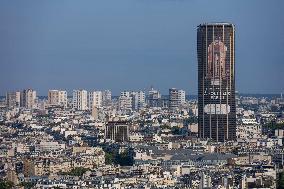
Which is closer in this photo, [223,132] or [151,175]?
[151,175]

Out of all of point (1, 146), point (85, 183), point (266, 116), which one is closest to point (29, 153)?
point (1, 146)

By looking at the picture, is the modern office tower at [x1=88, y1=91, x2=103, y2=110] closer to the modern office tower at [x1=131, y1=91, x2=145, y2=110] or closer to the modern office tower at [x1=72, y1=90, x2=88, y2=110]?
the modern office tower at [x1=72, y1=90, x2=88, y2=110]

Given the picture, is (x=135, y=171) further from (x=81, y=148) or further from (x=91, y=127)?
(x=91, y=127)

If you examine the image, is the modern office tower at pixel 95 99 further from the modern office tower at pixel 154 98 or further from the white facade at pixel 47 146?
the white facade at pixel 47 146

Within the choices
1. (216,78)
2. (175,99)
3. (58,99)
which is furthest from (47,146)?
(58,99)

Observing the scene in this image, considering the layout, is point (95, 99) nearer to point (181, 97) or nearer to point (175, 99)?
point (175, 99)

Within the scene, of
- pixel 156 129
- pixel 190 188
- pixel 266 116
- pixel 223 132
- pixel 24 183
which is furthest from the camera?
pixel 266 116

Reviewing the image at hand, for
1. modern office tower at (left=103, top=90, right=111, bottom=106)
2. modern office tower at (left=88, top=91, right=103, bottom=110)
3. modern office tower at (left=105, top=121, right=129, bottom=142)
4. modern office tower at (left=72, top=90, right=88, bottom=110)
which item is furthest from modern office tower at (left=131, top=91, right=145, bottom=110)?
modern office tower at (left=105, top=121, right=129, bottom=142)
